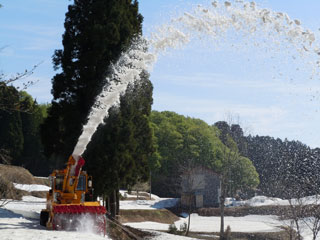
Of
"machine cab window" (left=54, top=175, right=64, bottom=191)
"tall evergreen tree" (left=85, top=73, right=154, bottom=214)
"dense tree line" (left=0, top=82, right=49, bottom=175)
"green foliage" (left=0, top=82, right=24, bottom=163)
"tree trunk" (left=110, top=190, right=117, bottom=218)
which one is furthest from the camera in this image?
"dense tree line" (left=0, top=82, right=49, bottom=175)

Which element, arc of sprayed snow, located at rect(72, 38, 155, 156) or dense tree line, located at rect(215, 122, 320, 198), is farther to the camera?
dense tree line, located at rect(215, 122, 320, 198)

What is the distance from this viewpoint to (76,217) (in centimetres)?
1842

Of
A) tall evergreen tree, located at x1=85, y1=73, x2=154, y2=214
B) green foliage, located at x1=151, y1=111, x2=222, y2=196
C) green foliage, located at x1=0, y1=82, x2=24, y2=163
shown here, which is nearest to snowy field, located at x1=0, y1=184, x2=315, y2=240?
tall evergreen tree, located at x1=85, y1=73, x2=154, y2=214

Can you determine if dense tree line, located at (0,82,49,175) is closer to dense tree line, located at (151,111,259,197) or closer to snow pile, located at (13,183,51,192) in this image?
snow pile, located at (13,183,51,192)

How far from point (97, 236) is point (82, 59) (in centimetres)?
1079

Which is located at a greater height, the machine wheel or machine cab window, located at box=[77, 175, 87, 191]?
machine cab window, located at box=[77, 175, 87, 191]

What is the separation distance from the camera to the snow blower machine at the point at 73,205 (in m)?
18.4

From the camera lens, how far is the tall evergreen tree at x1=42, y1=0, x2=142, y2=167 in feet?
82.9

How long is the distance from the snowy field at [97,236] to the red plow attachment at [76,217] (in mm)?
648

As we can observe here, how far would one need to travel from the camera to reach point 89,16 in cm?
2611

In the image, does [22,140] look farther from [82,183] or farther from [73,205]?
[73,205]

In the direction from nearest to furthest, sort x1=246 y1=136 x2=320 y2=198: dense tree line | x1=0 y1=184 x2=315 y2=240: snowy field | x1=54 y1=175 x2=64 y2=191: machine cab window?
x1=0 y1=184 x2=315 y2=240: snowy field
x1=54 y1=175 x2=64 y2=191: machine cab window
x1=246 y1=136 x2=320 y2=198: dense tree line

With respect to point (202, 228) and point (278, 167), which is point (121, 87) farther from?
point (278, 167)

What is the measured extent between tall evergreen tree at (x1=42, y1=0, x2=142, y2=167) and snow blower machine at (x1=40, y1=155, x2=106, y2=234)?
18.3ft
